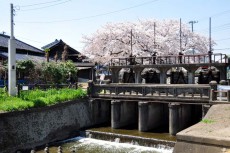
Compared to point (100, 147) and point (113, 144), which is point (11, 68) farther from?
point (113, 144)

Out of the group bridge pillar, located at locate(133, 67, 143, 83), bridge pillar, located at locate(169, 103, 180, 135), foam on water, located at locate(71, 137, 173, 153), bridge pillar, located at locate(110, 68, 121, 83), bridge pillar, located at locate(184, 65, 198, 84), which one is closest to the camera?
foam on water, located at locate(71, 137, 173, 153)

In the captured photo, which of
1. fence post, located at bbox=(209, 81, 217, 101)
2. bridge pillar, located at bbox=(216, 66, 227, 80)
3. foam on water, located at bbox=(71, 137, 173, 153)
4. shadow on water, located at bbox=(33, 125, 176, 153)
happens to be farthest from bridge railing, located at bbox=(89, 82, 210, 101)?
bridge pillar, located at bbox=(216, 66, 227, 80)

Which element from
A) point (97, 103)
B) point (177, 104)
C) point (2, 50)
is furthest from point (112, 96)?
point (2, 50)

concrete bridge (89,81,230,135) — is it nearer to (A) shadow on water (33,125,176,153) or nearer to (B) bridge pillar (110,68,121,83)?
(A) shadow on water (33,125,176,153)

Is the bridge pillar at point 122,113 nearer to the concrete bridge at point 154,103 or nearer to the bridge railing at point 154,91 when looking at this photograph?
the concrete bridge at point 154,103

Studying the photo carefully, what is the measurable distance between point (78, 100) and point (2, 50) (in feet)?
56.1

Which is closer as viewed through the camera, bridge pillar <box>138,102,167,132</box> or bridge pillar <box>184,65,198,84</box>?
bridge pillar <box>138,102,167,132</box>

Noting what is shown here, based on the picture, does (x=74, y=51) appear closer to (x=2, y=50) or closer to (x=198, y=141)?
(x=2, y=50)

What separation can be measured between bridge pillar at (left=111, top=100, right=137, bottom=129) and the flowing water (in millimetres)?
1135

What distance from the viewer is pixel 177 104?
2052 centimetres

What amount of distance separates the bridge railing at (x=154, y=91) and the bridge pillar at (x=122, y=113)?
836mm

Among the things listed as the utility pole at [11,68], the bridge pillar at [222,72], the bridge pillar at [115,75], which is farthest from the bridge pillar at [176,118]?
the bridge pillar at [115,75]

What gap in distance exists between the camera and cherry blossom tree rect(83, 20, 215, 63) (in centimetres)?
3859

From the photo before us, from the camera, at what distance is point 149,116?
22.3 metres
